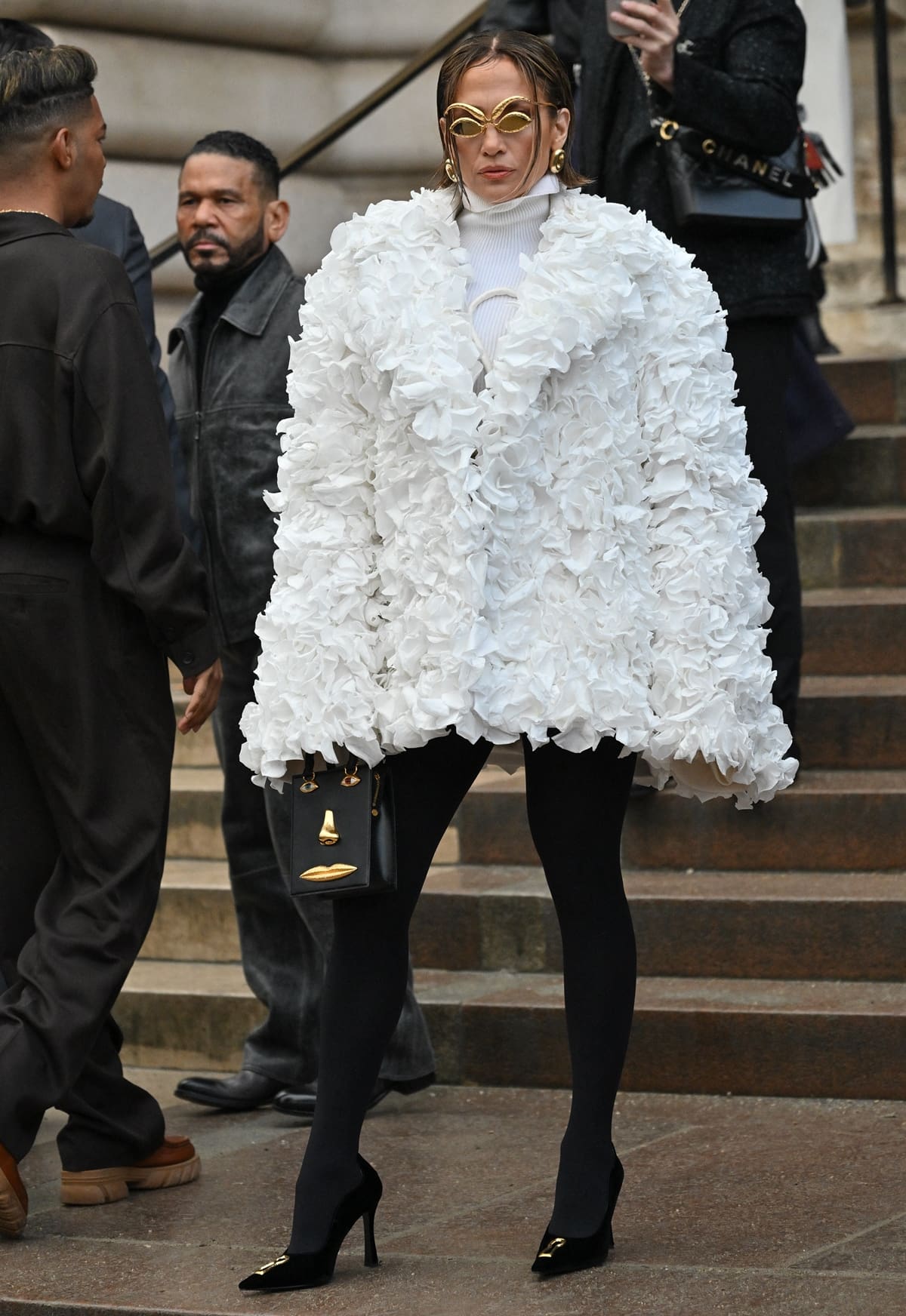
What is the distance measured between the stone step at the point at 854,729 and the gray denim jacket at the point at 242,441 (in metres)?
1.73

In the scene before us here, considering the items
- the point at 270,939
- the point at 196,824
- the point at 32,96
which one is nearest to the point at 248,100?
the point at 196,824

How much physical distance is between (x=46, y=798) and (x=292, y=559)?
0.98m

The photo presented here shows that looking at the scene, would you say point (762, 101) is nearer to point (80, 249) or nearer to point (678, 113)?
point (678, 113)

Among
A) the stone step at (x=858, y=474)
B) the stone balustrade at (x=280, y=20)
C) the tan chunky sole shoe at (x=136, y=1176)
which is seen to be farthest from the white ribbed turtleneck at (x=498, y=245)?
the stone balustrade at (x=280, y=20)

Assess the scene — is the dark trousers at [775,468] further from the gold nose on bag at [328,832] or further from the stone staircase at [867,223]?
the stone staircase at [867,223]

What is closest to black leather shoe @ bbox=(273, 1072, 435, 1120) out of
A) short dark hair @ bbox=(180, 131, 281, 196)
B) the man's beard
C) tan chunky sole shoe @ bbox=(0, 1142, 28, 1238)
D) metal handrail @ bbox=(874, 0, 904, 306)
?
tan chunky sole shoe @ bbox=(0, 1142, 28, 1238)

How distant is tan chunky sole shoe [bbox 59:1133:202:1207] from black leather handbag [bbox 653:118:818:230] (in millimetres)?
2575

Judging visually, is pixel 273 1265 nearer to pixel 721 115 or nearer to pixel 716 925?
pixel 716 925

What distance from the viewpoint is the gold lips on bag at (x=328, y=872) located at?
3.57 metres

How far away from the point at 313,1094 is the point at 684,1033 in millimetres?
875

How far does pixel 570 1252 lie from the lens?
3711mm

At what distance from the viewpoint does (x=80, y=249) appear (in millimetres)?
4281

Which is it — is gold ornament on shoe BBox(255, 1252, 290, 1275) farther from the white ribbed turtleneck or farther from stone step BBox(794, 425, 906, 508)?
stone step BBox(794, 425, 906, 508)

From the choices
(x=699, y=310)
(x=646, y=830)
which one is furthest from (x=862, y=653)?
(x=699, y=310)
